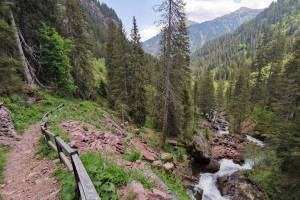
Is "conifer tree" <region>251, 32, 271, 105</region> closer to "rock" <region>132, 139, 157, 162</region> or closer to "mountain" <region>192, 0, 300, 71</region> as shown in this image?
"rock" <region>132, 139, 157, 162</region>

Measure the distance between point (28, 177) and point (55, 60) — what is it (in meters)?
16.1

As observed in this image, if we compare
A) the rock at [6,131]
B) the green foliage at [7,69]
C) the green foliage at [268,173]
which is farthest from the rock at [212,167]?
the green foliage at [7,69]

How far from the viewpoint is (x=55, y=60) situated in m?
20.1

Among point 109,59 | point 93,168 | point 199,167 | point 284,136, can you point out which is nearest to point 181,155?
point 199,167

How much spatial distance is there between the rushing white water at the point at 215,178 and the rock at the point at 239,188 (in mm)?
544

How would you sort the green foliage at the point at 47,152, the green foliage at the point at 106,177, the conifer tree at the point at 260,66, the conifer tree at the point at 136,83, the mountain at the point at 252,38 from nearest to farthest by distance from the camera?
the green foliage at the point at 106,177 < the green foliage at the point at 47,152 < the conifer tree at the point at 136,83 < the conifer tree at the point at 260,66 < the mountain at the point at 252,38

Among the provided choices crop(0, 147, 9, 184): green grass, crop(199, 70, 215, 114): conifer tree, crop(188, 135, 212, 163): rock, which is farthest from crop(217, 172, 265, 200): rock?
crop(199, 70, 215, 114): conifer tree

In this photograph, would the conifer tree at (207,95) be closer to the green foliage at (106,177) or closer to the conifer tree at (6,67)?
the conifer tree at (6,67)

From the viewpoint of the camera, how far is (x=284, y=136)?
13086mm

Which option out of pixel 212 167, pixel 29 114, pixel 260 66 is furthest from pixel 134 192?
pixel 260 66

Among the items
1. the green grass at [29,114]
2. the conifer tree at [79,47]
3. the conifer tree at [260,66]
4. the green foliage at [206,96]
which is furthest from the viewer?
the green foliage at [206,96]

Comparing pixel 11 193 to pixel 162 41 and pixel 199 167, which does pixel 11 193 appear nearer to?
pixel 162 41

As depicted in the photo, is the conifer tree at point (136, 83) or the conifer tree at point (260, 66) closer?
the conifer tree at point (136, 83)

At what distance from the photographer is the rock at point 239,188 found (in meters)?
15.3
